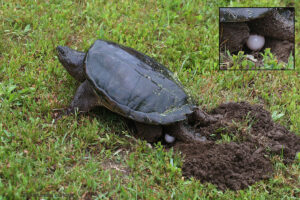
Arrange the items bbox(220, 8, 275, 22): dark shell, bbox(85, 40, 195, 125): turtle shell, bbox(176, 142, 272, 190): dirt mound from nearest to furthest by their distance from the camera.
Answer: bbox(176, 142, 272, 190): dirt mound → bbox(85, 40, 195, 125): turtle shell → bbox(220, 8, 275, 22): dark shell

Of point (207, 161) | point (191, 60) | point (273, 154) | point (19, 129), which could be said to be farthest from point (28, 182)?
point (191, 60)

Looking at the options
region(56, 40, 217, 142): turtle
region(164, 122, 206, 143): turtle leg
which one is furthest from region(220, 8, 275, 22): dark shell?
region(164, 122, 206, 143): turtle leg

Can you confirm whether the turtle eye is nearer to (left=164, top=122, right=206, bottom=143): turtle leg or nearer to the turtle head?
the turtle head

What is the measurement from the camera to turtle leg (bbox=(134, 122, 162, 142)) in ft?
10.7

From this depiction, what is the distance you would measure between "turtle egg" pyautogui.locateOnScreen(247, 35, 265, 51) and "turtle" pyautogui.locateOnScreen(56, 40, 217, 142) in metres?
1.62

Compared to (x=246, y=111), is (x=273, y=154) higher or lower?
lower

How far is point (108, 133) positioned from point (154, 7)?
2715mm

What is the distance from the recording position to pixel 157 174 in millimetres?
2875

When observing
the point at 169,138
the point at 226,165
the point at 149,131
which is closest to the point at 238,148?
the point at 226,165

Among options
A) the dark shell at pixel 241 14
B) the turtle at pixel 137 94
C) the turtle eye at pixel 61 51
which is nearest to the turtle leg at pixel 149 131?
the turtle at pixel 137 94

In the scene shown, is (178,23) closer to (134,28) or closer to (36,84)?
(134,28)

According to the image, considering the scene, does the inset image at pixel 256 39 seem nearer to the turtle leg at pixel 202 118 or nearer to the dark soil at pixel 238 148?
the dark soil at pixel 238 148

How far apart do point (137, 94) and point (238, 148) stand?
1.08m

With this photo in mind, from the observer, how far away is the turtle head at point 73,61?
370 centimetres
